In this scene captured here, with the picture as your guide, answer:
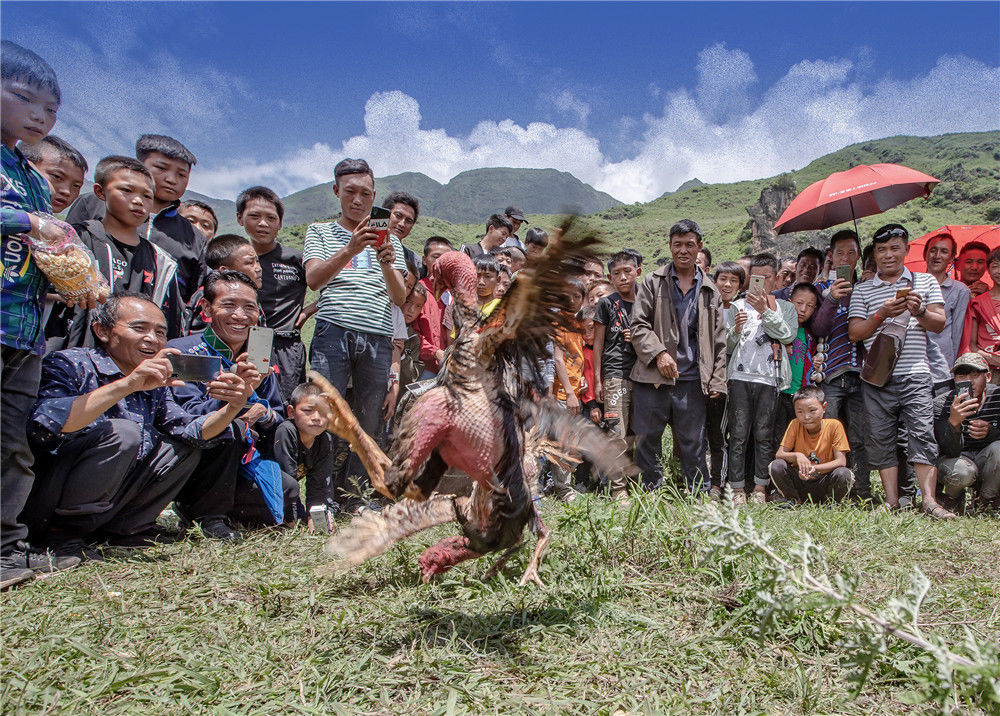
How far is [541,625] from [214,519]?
2.74 meters

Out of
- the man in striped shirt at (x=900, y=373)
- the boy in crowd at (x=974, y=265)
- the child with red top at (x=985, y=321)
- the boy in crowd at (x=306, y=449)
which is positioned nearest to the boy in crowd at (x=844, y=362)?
the man in striped shirt at (x=900, y=373)

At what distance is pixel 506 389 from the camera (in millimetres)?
2592

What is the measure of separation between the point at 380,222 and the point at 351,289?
840mm

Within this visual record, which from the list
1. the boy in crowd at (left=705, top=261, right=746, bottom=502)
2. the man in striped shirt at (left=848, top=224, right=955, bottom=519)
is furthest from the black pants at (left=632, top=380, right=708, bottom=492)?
the man in striped shirt at (left=848, top=224, right=955, bottom=519)

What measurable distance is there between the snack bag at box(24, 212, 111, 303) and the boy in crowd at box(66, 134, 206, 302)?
1.64 m

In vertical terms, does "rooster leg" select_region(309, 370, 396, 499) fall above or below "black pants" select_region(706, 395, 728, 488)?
above

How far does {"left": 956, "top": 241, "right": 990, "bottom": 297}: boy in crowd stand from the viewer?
5992mm

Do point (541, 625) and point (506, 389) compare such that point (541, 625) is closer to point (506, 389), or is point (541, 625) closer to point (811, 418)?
point (506, 389)

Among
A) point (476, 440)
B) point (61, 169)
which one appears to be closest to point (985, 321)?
point (476, 440)

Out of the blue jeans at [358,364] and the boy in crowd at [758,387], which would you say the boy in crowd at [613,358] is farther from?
the blue jeans at [358,364]

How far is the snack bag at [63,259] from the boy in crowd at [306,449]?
5.35 ft

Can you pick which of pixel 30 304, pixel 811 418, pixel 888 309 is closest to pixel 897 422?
pixel 811 418

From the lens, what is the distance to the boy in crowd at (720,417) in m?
5.92

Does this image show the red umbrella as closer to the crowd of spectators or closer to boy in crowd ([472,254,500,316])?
the crowd of spectators
